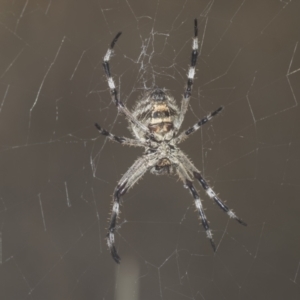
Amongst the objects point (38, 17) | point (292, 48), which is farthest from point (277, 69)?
point (38, 17)

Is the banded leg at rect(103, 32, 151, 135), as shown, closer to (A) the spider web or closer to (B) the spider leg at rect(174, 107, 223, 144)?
(B) the spider leg at rect(174, 107, 223, 144)

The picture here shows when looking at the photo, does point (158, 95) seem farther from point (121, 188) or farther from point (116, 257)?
point (116, 257)

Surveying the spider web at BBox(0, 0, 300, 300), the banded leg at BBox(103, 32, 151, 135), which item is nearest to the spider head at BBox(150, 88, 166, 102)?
the banded leg at BBox(103, 32, 151, 135)

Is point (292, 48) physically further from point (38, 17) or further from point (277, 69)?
point (38, 17)

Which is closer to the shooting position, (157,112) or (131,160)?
(157,112)

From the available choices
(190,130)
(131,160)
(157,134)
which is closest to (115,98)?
(157,134)

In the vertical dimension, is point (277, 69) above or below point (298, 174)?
above
